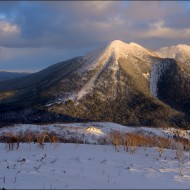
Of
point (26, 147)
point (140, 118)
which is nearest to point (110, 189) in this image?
point (26, 147)

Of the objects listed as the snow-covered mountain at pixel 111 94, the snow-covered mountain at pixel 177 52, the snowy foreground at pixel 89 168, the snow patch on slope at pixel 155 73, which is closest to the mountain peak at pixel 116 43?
the snow-covered mountain at pixel 111 94

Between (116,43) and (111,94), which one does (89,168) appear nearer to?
(111,94)

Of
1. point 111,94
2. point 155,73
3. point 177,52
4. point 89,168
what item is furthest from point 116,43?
point 89,168

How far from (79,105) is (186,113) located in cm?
1430

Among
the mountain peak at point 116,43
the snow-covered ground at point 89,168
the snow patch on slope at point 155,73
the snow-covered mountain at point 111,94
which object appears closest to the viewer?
the snow-covered ground at point 89,168

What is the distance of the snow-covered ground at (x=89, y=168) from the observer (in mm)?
10508

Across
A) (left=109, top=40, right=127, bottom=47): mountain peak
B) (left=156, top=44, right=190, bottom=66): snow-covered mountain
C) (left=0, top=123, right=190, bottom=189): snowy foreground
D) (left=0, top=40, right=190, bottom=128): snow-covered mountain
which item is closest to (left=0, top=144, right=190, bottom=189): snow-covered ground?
(left=0, top=123, right=190, bottom=189): snowy foreground

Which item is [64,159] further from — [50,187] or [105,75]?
[105,75]

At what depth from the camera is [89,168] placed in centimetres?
1255

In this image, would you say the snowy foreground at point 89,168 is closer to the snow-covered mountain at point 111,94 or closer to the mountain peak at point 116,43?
the snow-covered mountain at point 111,94

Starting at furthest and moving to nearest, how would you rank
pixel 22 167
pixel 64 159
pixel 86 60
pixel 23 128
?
pixel 86 60 → pixel 23 128 → pixel 64 159 → pixel 22 167

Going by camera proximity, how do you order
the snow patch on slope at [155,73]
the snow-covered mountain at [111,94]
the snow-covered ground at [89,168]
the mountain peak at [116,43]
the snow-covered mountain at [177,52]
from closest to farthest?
the snow-covered ground at [89,168], the snow-covered mountain at [111,94], the snow patch on slope at [155,73], the mountain peak at [116,43], the snow-covered mountain at [177,52]

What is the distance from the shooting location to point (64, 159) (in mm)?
14055

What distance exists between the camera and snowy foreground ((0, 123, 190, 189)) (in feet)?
34.5
